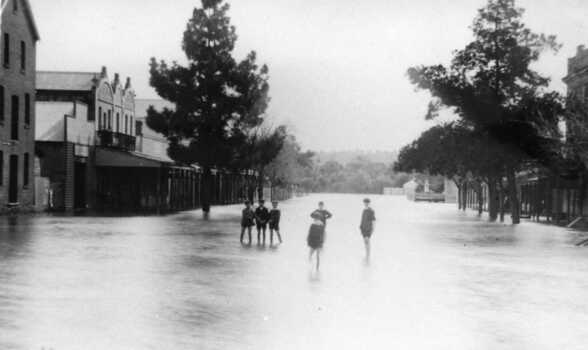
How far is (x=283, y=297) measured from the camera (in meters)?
11.6

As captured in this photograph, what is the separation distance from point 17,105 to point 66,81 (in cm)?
1230

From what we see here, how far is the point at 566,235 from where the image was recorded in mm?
29812

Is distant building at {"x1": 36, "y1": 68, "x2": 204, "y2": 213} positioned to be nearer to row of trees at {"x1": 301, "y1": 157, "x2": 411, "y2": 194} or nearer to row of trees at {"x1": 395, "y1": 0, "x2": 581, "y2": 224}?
row of trees at {"x1": 395, "y1": 0, "x2": 581, "y2": 224}

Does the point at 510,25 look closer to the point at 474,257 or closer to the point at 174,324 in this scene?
the point at 474,257

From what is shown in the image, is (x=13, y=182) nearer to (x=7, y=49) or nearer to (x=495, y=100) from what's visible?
(x=7, y=49)

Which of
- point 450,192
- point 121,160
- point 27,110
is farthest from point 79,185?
point 450,192

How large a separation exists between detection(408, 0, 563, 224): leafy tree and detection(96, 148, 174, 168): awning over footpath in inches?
624

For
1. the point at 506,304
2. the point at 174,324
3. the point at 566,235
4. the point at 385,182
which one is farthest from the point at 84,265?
the point at 385,182

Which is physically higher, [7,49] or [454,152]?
[7,49]

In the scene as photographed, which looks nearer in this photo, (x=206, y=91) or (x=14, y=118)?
(x=14, y=118)

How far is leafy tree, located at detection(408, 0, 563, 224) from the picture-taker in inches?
1570

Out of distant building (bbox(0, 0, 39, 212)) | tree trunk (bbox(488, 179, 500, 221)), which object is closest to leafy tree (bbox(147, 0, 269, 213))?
distant building (bbox(0, 0, 39, 212))

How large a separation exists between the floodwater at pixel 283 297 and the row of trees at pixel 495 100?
18670 millimetres

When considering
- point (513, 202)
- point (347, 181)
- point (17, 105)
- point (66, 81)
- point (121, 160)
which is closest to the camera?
point (513, 202)
